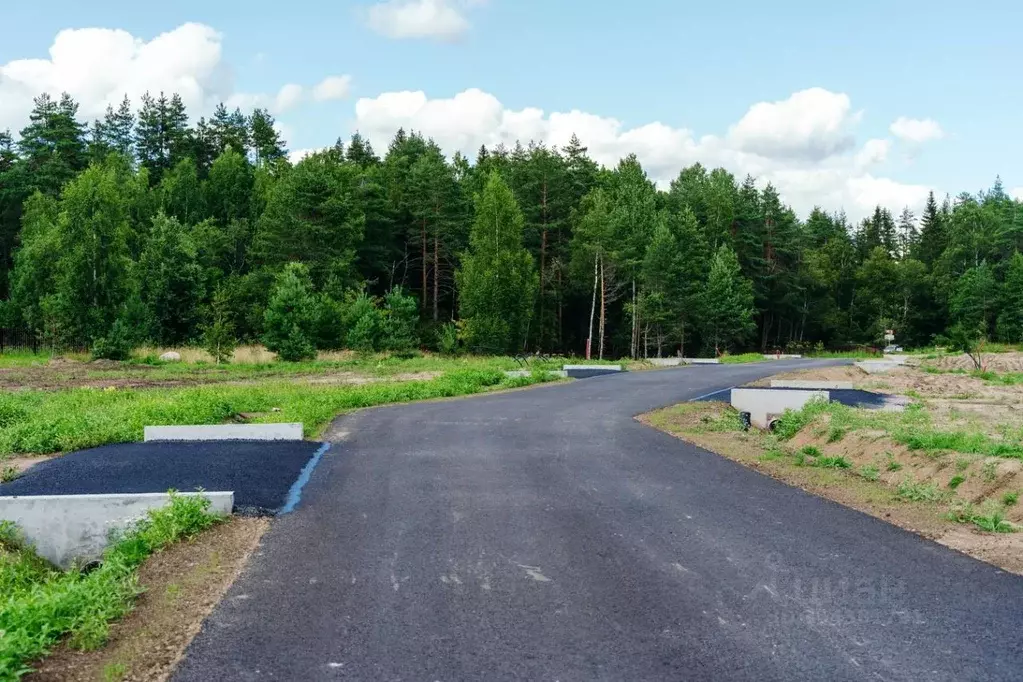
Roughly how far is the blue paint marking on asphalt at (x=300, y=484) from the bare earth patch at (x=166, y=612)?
831 millimetres

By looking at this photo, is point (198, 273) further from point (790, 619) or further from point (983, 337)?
point (983, 337)

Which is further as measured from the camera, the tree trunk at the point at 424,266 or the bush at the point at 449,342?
the tree trunk at the point at 424,266

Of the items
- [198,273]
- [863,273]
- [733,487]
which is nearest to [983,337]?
[863,273]

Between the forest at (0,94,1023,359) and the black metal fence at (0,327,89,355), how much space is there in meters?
0.40

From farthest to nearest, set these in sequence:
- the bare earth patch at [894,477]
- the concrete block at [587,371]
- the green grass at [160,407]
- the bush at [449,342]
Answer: the bush at [449,342] < the concrete block at [587,371] < the green grass at [160,407] < the bare earth patch at [894,477]

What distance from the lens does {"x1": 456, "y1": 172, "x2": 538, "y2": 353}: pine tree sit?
47.6 metres

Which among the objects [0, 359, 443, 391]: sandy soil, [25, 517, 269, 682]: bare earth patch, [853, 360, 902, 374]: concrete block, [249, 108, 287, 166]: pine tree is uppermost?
[249, 108, 287, 166]: pine tree

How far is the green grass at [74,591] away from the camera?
505cm

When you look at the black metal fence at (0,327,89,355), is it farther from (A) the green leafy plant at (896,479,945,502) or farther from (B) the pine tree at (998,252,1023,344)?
(B) the pine tree at (998,252,1023,344)

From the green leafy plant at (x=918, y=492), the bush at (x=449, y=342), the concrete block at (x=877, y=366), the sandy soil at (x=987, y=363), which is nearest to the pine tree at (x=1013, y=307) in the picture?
the sandy soil at (x=987, y=363)

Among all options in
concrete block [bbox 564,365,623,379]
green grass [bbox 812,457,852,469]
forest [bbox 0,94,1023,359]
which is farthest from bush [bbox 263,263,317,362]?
green grass [bbox 812,457,852,469]

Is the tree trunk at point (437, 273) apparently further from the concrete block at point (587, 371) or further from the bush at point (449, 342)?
the concrete block at point (587, 371)

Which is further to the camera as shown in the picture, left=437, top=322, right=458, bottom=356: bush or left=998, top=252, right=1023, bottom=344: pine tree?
left=998, top=252, right=1023, bottom=344: pine tree

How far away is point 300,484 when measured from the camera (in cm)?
1054
